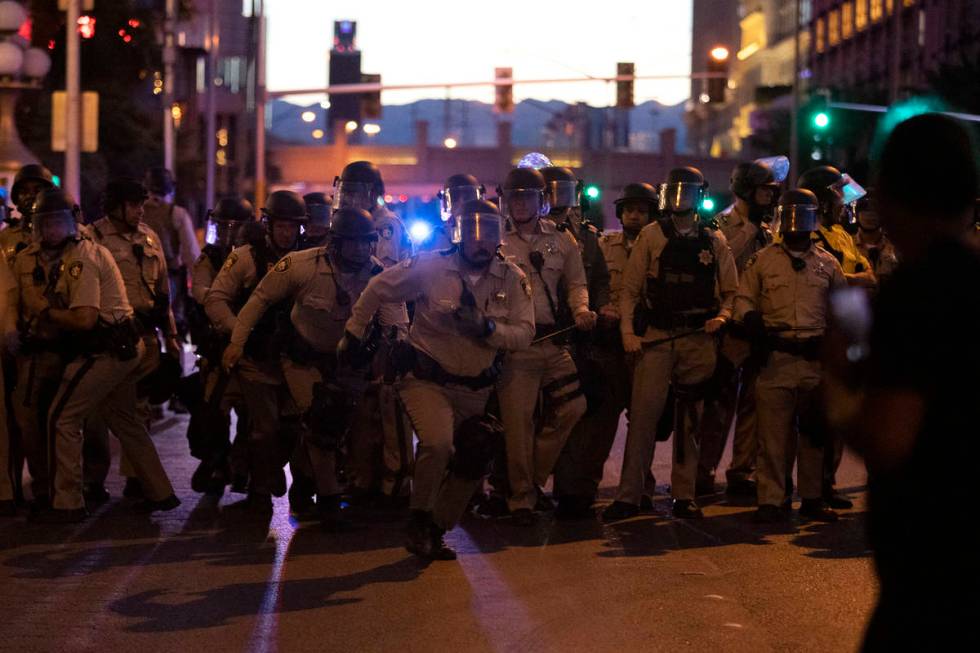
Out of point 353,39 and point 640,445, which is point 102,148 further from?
point 640,445

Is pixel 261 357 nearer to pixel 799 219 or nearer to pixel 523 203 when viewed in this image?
pixel 523 203

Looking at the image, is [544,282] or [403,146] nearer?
[544,282]

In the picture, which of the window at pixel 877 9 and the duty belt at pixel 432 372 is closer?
the duty belt at pixel 432 372

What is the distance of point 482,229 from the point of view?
9.12 m

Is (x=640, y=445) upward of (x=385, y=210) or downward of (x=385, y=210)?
downward

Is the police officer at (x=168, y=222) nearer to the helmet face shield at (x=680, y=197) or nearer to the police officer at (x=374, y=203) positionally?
the police officer at (x=374, y=203)

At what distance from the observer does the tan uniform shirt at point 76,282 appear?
1017 cm

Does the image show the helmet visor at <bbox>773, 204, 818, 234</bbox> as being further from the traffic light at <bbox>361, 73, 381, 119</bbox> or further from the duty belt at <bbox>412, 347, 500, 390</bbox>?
the traffic light at <bbox>361, 73, 381, 119</bbox>

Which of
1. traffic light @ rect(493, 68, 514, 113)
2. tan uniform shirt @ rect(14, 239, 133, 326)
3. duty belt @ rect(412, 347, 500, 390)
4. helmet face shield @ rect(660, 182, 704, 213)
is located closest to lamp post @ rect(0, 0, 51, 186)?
traffic light @ rect(493, 68, 514, 113)

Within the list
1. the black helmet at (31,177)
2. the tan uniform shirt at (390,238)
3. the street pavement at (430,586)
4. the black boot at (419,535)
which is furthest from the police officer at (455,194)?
the black helmet at (31,177)

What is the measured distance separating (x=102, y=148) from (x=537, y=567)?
37747 millimetres

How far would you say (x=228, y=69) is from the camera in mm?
118750

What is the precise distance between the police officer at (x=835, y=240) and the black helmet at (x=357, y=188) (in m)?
3.05

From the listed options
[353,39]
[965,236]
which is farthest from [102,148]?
[965,236]
